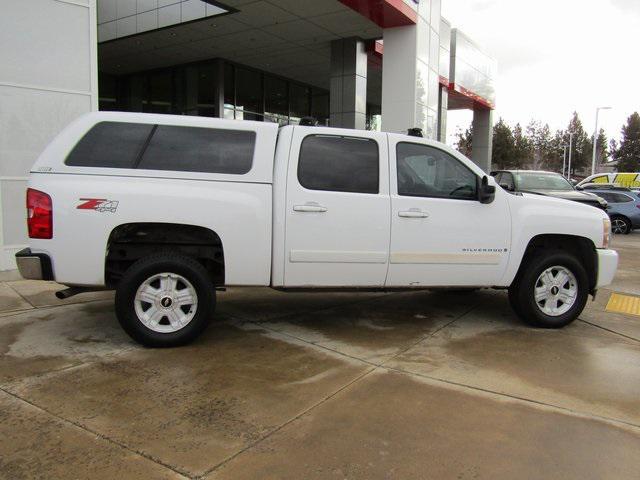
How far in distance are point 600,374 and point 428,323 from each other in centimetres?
183

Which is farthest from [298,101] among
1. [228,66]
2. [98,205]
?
[98,205]

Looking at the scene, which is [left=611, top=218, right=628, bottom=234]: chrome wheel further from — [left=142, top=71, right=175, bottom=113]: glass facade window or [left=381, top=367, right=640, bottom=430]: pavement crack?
[left=142, top=71, right=175, bottom=113]: glass facade window

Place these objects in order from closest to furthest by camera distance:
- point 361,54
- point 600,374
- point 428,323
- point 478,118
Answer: point 600,374, point 428,323, point 361,54, point 478,118

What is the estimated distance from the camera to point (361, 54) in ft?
57.2

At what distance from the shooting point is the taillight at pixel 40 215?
4.46 metres

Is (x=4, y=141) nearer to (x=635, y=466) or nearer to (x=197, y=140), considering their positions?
(x=197, y=140)

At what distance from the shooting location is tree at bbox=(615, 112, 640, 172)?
84.6m

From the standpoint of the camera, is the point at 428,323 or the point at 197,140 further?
the point at 428,323

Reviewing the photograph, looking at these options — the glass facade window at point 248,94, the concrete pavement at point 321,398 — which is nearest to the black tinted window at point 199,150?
the concrete pavement at point 321,398

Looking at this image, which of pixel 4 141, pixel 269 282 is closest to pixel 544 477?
pixel 269 282

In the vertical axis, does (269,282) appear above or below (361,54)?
below

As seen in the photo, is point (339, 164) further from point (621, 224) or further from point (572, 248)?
point (621, 224)

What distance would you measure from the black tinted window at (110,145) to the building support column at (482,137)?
81.5 ft

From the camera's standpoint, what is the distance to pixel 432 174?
5.44 m
